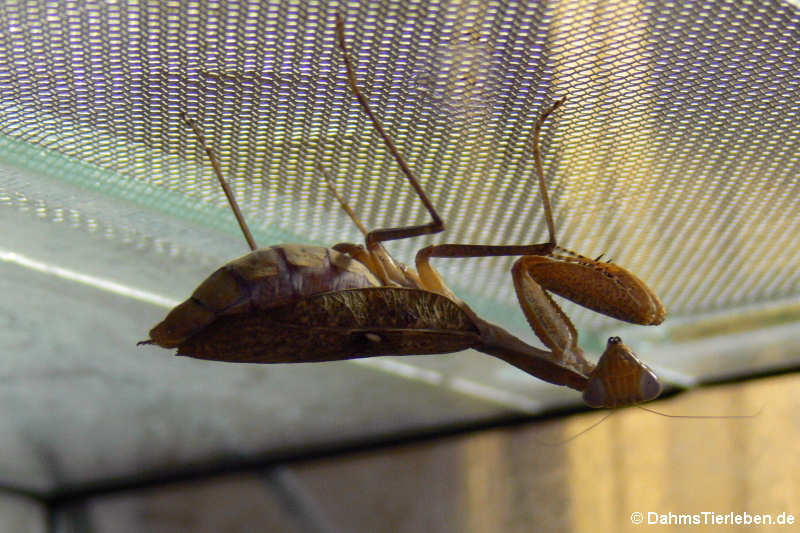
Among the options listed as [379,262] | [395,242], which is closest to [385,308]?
[379,262]

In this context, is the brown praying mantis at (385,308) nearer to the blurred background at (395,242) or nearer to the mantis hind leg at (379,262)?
the mantis hind leg at (379,262)

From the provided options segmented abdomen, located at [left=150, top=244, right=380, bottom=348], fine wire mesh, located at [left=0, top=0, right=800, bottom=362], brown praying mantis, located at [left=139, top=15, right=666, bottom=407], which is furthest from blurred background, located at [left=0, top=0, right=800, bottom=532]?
segmented abdomen, located at [left=150, top=244, right=380, bottom=348]

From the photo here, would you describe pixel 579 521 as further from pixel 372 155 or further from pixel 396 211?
pixel 372 155

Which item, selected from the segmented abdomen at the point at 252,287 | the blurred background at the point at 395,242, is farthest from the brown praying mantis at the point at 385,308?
the blurred background at the point at 395,242

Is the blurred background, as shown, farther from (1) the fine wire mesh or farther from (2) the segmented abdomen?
(2) the segmented abdomen

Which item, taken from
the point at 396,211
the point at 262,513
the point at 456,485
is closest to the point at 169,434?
the point at 262,513

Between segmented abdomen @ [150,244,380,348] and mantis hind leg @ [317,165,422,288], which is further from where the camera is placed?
mantis hind leg @ [317,165,422,288]

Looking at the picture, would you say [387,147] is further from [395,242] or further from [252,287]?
[395,242]
